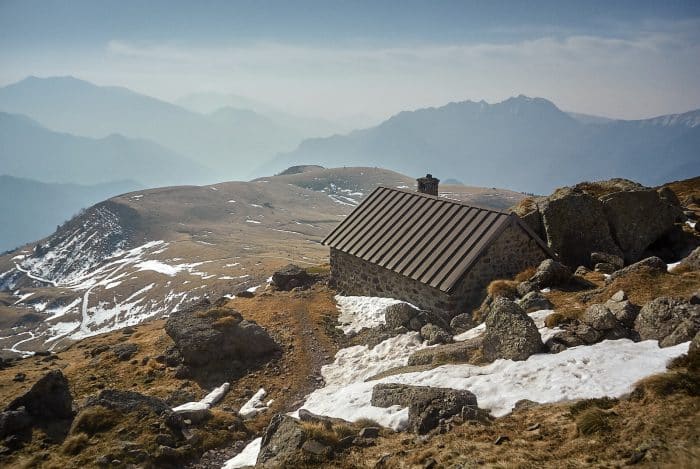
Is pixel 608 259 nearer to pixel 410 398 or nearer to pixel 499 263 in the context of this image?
pixel 499 263

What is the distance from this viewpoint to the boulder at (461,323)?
20.9 m

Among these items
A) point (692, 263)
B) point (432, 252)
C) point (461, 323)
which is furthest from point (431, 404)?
point (692, 263)

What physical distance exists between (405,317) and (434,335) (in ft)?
9.44

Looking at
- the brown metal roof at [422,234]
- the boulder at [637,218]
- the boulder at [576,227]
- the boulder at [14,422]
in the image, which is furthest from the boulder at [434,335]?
the boulder at [14,422]

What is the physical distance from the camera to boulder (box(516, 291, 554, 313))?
1834 cm

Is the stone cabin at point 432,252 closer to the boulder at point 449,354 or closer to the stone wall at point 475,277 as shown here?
the stone wall at point 475,277

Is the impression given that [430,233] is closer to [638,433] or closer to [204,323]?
[204,323]

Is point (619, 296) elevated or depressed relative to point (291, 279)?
elevated

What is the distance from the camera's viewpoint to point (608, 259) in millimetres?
23375

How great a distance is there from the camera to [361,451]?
36.6ft

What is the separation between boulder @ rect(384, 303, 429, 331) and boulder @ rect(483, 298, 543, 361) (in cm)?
618

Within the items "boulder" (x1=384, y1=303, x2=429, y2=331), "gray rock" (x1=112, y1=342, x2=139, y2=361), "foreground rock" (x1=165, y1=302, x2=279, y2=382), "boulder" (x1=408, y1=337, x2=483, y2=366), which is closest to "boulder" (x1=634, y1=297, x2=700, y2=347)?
"boulder" (x1=408, y1=337, x2=483, y2=366)

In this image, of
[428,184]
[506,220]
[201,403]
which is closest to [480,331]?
[506,220]

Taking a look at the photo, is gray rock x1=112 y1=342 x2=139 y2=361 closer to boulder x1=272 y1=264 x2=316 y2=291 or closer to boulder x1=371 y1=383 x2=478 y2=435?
boulder x1=272 y1=264 x2=316 y2=291
